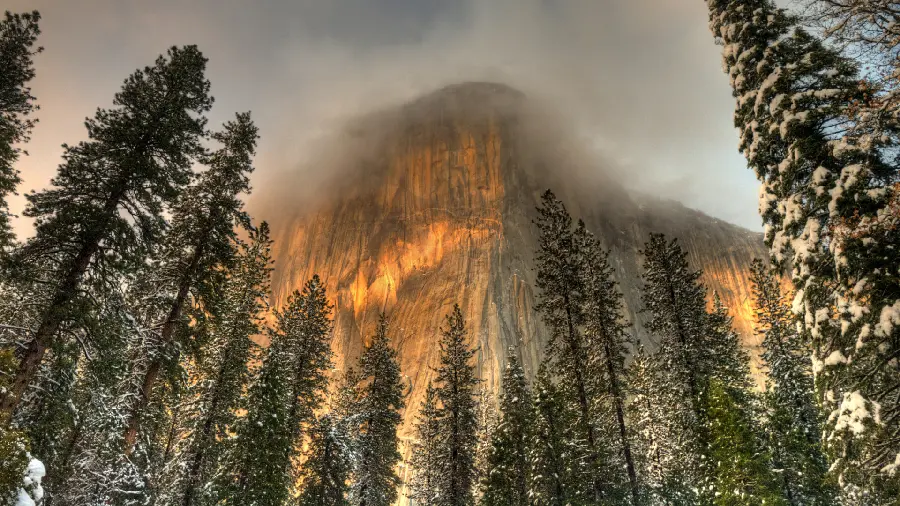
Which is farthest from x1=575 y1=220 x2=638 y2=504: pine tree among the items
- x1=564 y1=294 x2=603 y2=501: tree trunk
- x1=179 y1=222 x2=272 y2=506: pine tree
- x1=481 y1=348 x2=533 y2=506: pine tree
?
x1=179 y1=222 x2=272 y2=506: pine tree

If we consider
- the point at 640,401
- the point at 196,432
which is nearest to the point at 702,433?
the point at 640,401

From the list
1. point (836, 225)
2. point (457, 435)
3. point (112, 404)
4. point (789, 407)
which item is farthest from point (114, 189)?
point (789, 407)

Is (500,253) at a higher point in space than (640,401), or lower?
higher

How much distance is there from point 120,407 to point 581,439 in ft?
54.8

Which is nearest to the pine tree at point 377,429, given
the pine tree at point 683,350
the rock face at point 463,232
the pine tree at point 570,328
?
the pine tree at point 570,328

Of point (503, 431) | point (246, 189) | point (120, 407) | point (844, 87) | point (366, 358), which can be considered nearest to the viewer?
point (844, 87)

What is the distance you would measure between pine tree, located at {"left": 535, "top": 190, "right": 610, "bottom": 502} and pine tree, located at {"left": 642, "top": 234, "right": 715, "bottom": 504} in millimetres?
4145

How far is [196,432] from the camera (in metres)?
18.9

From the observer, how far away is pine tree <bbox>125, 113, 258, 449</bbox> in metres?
14.8

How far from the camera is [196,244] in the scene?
1591cm

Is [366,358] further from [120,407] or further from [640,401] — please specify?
[640,401]

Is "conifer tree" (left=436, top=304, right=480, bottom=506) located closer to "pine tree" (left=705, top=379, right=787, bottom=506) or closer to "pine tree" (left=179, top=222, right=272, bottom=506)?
"pine tree" (left=179, top=222, right=272, bottom=506)

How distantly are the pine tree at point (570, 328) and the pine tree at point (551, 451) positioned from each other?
1232mm

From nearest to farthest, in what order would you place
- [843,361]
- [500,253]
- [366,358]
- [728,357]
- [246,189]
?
[843,361] < [246,189] < [728,357] < [366,358] < [500,253]
